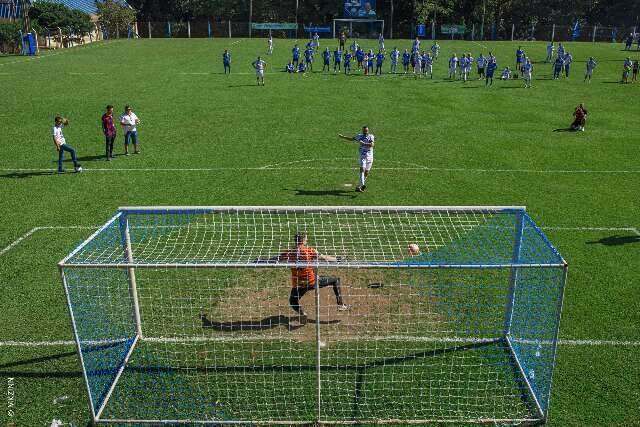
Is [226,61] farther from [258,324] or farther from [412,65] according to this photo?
[258,324]

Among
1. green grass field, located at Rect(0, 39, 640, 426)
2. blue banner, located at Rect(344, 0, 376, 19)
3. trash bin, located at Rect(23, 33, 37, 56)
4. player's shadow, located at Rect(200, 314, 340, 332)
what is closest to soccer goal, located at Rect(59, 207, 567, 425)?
player's shadow, located at Rect(200, 314, 340, 332)

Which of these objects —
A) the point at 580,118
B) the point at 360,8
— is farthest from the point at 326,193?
the point at 360,8

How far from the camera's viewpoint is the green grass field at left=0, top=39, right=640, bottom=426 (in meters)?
9.90

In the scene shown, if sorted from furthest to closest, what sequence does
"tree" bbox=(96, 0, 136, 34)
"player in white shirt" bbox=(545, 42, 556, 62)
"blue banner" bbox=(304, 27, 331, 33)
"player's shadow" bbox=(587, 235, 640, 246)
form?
"blue banner" bbox=(304, 27, 331, 33)
"tree" bbox=(96, 0, 136, 34)
"player in white shirt" bbox=(545, 42, 556, 62)
"player's shadow" bbox=(587, 235, 640, 246)

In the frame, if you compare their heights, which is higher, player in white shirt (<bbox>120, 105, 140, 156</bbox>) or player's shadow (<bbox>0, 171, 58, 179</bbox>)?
player in white shirt (<bbox>120, 105, 140, 156</bbox>)

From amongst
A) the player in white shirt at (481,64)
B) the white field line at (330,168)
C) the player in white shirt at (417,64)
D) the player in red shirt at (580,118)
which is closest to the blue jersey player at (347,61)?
the player in white shirt at (417,64)

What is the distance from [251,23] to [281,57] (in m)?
24.9

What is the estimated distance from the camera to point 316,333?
8.41 metres

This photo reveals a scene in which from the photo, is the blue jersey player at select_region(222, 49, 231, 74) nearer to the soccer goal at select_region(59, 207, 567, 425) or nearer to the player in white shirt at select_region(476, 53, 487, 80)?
the player in white shirt at select_region(476, 53, 487, 80)

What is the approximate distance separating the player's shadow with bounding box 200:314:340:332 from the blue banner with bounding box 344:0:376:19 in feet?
206

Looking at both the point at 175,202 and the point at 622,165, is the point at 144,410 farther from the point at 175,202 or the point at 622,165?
the point at 622,165

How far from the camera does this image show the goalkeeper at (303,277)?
387 inches

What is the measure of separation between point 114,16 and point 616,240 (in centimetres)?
6819

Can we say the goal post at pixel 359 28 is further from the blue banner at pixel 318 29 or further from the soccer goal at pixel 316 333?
the soccer goal at pixel 316 333
